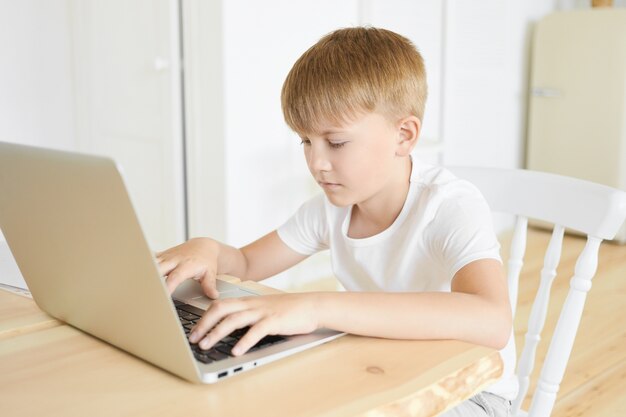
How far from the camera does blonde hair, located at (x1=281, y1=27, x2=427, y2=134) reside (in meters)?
1.06

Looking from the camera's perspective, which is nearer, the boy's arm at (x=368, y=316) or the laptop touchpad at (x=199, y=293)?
the boy's arm at (x=368, y=316)

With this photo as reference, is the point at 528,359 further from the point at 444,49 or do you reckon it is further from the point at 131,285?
the point at 444,49

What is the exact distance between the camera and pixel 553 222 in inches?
43.8

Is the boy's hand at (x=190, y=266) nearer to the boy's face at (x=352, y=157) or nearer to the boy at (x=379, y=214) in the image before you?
the boy at (x=379, y=214)

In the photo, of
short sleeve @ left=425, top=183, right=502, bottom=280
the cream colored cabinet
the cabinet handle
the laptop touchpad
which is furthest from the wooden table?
the cabinet handle

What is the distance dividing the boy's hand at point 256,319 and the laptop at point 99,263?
1cm

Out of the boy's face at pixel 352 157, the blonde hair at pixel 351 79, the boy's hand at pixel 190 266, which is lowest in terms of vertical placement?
the boy's hand at pixel 190 266

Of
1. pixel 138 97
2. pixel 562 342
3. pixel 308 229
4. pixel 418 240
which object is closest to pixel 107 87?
pixel 138 97

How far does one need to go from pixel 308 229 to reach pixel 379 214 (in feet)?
0.45

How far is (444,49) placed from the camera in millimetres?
3232

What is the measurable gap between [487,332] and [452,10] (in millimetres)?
Answer: 2621

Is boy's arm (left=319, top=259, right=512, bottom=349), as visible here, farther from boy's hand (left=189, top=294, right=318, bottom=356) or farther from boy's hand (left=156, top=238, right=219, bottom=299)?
boy's hand (left=156, top=238, right=219, bottom=299)

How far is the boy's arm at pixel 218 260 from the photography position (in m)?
0.93

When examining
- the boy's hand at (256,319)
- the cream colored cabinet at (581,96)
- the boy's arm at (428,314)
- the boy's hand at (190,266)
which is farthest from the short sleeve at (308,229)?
the cream colored cabinet at (581,96)
